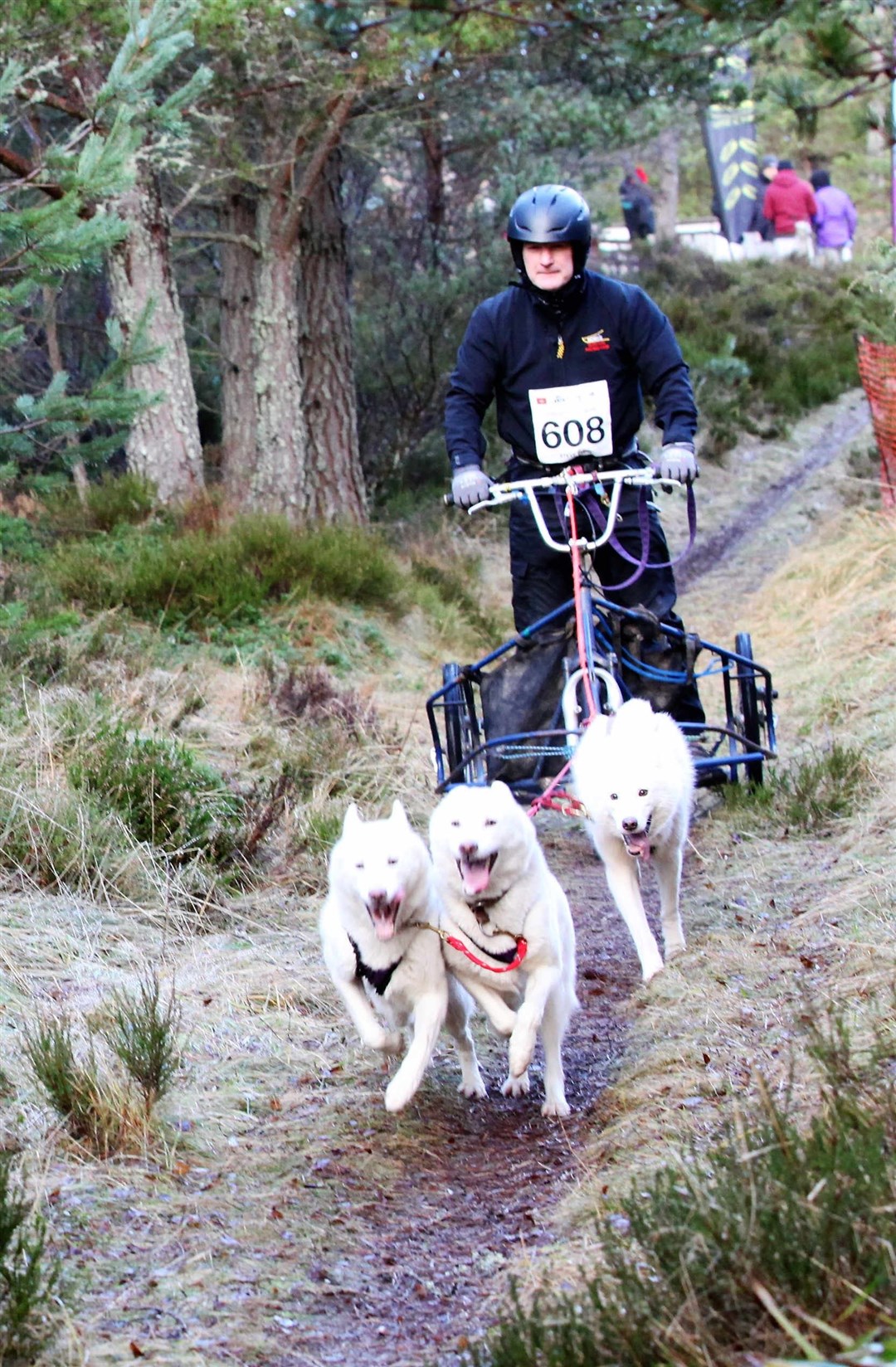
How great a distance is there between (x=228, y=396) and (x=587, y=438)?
6.39m

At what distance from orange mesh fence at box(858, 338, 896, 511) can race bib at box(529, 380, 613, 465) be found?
6.12 m

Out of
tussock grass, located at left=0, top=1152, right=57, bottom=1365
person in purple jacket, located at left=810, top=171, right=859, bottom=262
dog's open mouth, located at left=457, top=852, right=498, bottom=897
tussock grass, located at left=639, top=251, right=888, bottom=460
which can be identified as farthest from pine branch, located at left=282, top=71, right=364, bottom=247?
person in purple jacket, located at left=810, top=171, right=859, bottom=262

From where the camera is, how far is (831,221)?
89.8ft

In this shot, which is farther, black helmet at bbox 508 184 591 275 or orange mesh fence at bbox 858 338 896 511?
orange mesh fence at bbox 858 338 896 511

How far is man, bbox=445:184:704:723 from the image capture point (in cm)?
582

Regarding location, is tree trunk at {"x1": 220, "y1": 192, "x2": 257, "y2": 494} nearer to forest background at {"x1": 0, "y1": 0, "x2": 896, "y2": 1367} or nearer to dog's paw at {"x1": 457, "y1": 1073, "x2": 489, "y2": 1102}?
forest background at {"x1": 0, "y1": 0, "x2": 896, "y2": 1367}

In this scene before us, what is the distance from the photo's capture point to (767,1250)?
8.04 feet

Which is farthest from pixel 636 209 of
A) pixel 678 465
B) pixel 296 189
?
pixel 678 465

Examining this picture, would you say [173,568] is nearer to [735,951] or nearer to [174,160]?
[174,160]

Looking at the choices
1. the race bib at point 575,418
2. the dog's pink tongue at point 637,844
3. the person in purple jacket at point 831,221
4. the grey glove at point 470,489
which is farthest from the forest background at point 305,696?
the person in purple jacket at point 831,221

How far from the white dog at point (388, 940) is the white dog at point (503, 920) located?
7cm

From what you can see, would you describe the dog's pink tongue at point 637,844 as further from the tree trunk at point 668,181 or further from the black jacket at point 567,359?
the tree trunk at point 668,181

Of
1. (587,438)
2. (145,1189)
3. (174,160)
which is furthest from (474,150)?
(145,1189)

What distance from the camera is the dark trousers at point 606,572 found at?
6.20 metres
